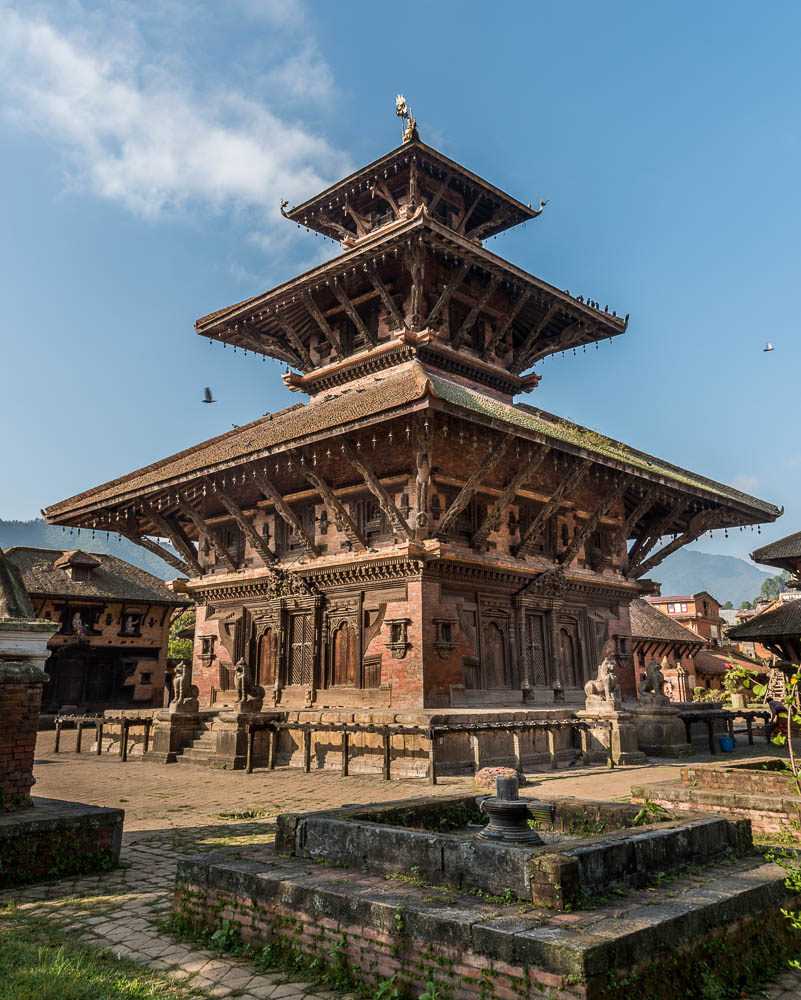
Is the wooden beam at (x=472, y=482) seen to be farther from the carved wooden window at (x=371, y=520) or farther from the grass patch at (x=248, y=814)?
the grass patch at (x=248, y=814)

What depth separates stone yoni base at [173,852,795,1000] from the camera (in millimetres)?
3869

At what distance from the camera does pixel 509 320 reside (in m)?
23.3

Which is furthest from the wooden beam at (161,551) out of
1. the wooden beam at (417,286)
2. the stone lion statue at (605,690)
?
the stone lion statue at (605,690)

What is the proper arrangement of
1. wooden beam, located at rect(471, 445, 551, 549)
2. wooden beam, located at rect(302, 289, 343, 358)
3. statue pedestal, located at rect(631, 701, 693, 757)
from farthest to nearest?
wooden beam, located at rect(302, 289, 343, 358) → statue pedestal, located at rect(631, 701, 693, 757) → wooden beam, located at rect(471, 445, 551, 549)

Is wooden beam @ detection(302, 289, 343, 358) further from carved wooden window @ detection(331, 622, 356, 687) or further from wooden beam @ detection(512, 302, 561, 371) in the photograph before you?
carved wooden window @ detection(331, 622, 356, 687)

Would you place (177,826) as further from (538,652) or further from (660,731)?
(660,731)

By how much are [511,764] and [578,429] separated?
11760mm

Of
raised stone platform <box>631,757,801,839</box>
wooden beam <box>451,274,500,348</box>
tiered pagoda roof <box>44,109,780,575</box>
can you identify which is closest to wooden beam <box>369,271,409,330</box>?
tiered pagoda roof <box>44,109,780,575</box>

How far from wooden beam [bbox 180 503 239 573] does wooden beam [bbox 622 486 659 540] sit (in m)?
12.4

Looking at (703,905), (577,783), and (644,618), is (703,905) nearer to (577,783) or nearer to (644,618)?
(577,783)

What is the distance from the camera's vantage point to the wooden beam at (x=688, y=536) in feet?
80.3

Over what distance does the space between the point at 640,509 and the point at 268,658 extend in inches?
476

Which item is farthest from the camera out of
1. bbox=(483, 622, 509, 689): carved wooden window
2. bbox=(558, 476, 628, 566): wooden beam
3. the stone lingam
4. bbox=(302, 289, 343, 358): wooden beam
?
bbox=(302, 289, 343, 358): wooden beam

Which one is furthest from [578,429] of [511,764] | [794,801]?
[794,801]
